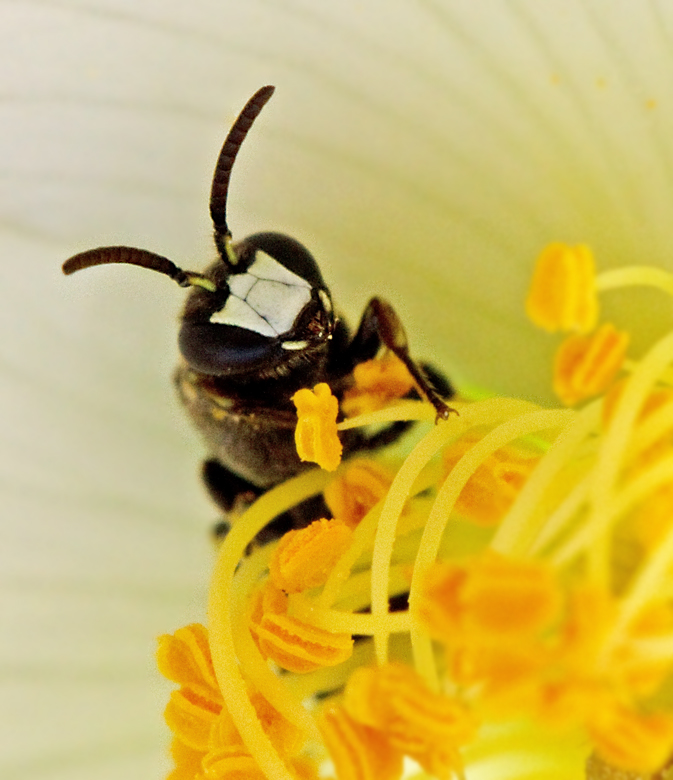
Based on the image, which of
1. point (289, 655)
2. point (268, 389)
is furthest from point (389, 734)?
point (268, 389)

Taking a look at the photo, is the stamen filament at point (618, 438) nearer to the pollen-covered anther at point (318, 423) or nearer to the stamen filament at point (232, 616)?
the pollen-covered anther at point (318, 423)

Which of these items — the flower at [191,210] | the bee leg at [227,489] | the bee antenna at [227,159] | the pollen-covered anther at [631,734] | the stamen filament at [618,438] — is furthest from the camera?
the bee leg at [227,489]

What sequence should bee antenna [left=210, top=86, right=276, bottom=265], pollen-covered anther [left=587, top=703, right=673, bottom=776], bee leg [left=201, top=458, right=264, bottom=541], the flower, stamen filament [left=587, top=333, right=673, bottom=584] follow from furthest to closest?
bee leg [left=201, top=458, right=264, bottom=541] → the flower → bee antenna [left=210, top=86, right=276, bottom=265] → stamen filament [left=587, top=333, right=673, bottom=584] → pollen-covered anther [left=587, top=703, right=673, bottom=776]

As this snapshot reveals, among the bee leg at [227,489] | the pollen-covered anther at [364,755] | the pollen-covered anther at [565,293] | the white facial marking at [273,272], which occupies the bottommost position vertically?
the pollen-covered anther at [364,755]

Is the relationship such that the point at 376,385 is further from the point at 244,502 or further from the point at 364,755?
the point at 364,755

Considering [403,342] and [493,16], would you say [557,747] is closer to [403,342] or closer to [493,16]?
[403,342]

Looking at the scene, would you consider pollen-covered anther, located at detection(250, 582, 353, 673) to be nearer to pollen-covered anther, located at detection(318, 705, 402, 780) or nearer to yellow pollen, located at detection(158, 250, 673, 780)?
yellow pollen, located at detection(158, 250, 673, 780)

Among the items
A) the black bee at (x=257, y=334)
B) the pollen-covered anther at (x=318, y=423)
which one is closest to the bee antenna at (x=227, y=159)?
the black bee at (x=257, y=334)

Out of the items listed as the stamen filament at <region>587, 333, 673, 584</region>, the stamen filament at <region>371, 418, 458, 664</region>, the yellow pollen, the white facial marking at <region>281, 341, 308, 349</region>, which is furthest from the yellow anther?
the stamen filament at <region>587, 333, 673, 584</region>
